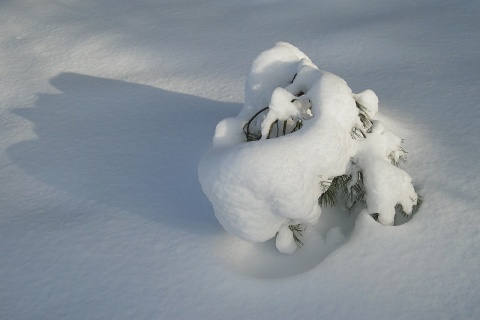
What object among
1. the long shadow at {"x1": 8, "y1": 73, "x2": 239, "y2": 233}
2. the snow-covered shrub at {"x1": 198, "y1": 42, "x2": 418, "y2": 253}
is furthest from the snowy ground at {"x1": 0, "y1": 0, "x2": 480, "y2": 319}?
the snow-covered shrub at {"x1": 198, "y1": 42, "x2": 418, "y2": 253}

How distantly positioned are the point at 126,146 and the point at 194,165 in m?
0.64

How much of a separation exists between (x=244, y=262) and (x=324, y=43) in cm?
274

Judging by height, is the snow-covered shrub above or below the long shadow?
above

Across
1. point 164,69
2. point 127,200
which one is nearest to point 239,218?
point 127,200

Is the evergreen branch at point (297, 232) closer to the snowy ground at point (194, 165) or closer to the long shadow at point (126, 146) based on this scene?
the snowy ground at point (194, 165)

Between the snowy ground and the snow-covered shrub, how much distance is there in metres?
0.22

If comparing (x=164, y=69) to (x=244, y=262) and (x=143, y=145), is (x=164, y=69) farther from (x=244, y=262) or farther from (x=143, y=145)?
(x=244, y=262)

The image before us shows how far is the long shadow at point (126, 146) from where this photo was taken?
3.40 metres

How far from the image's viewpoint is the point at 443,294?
2.53 meters

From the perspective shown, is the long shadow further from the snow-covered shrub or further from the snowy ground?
the snow-covered shrub

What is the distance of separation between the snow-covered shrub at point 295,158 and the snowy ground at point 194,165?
0.22 meters

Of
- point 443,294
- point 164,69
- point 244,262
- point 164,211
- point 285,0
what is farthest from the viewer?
point 285,0

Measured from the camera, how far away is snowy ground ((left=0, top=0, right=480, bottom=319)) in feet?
8.79

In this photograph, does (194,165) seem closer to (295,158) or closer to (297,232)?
(297,232)
